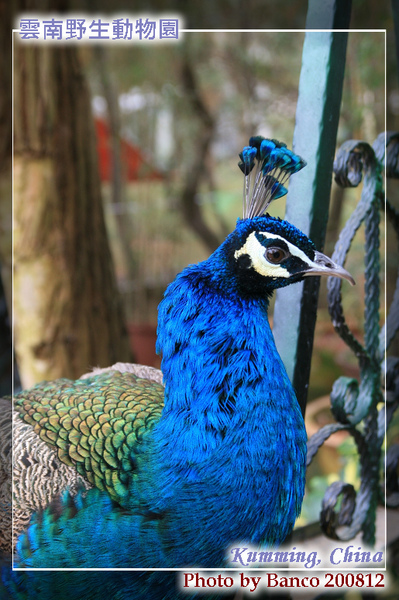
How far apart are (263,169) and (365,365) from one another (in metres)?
0.44

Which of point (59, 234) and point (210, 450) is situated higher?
point (59, 234)

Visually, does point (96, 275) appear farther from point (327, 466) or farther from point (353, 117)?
point (327, 466)

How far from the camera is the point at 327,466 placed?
206 centimetres

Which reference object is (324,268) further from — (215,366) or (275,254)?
(215,366)

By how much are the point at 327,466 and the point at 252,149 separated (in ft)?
5.39

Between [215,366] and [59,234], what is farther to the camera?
[59,234]

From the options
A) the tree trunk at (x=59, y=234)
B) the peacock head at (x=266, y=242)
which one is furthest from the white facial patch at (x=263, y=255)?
the tree trunk at (x=59, y=234)

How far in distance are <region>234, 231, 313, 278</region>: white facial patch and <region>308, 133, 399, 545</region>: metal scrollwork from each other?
8.4 inches

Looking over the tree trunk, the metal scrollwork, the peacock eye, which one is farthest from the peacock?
the tree trunk

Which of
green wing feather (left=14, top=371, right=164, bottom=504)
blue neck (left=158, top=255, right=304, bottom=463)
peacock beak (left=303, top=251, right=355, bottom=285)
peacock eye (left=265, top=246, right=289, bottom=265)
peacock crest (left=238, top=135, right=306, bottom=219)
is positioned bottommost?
green wing feather (left=14, top=371, right=164, bottom=504)

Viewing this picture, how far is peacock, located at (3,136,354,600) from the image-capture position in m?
0.68

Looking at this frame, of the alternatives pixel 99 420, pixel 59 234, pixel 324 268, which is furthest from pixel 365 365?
pixel 59 234

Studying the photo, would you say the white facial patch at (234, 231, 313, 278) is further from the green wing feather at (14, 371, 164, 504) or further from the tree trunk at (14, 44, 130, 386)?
the tree trunk at (14, 44, 130, 386)

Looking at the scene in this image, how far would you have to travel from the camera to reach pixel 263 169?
696mm
